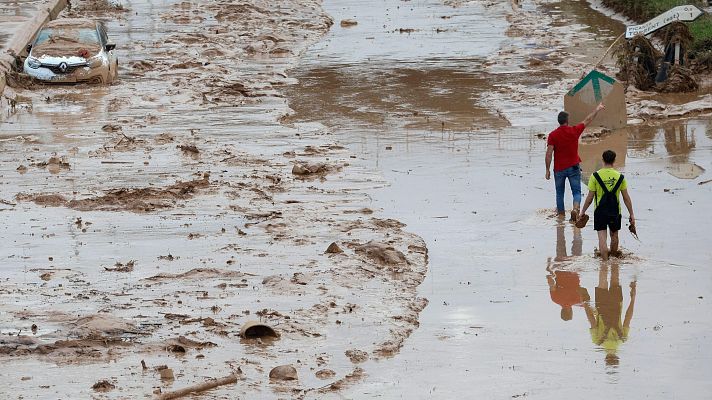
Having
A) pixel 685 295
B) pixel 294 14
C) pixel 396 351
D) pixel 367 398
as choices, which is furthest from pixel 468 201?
pixel 294 14

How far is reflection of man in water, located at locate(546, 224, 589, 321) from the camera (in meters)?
13.6

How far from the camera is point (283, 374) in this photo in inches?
446

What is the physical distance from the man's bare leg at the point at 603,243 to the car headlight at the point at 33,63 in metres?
17.4

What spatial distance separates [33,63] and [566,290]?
18215 millimetres

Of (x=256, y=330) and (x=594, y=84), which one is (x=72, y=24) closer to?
(x=594, y=84)

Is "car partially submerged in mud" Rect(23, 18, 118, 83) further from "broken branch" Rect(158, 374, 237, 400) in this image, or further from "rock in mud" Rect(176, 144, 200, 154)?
"broken branch" Rect(158, 374, 237, 400)

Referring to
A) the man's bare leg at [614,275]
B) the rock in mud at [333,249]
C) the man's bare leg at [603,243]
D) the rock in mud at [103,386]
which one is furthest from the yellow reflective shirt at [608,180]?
the rock in mud at [103,386]

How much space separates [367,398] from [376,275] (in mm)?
3838

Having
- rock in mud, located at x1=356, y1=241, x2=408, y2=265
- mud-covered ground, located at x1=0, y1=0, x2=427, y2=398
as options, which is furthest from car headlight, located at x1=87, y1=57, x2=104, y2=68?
rock in mud, located at x1=356, y1=241, x2=408, y2=265

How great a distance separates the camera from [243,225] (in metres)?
17.0

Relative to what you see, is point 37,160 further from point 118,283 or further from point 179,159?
point 118,283

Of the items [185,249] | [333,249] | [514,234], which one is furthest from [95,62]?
[514,234]

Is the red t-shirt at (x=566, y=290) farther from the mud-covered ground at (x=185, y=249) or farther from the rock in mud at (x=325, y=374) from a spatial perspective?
the rock in mud at (x=325, y=374)

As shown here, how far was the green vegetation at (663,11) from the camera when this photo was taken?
94.1 feet
